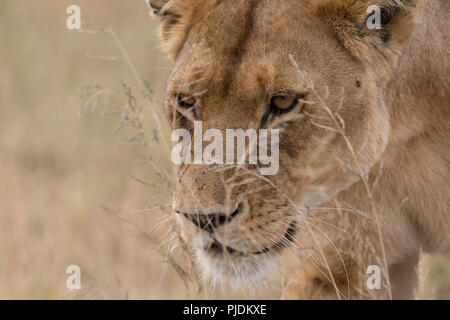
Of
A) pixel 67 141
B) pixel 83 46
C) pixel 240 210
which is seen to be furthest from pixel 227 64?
pixel 83 46

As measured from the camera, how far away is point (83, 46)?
7.98 m

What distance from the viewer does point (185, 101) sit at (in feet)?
9.65

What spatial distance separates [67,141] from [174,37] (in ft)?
11.1

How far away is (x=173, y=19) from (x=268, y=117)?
77cm

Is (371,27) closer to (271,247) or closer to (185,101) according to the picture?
(185,101)

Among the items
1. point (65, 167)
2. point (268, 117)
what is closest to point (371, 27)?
point (268, 117)

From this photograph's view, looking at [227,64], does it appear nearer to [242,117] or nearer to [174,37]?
[242,117]

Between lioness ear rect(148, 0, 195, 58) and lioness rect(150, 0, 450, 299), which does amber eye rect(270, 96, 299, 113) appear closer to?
lioness rect(150, 0, 450, 299)

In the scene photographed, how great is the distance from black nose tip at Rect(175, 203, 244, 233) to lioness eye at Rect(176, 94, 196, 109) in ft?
1.42

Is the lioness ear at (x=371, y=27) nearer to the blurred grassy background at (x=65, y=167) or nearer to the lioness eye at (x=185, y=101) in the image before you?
the lioness eye at (x=185, y=101)

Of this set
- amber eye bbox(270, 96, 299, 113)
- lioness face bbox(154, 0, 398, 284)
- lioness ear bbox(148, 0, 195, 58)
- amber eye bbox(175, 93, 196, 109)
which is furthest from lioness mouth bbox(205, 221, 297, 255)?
lioness ear bbox(148, 0, 195, 58)

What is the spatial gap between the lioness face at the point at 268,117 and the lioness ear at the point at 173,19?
0.18 m

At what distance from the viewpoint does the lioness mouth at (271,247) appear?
9.02 ft

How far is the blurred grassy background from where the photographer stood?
485cm
